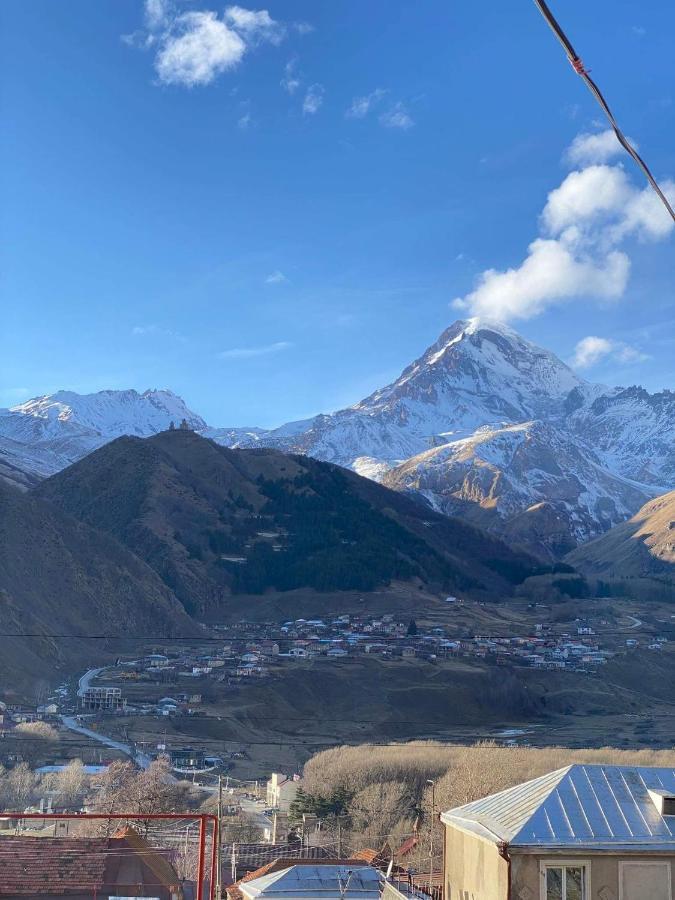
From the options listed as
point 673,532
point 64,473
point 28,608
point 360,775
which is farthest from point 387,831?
point 673,532

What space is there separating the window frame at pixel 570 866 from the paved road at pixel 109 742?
46.9m

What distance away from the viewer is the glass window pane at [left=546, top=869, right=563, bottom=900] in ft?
A: 43.1

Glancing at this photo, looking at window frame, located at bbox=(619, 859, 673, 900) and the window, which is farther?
window frame, located at bbox=(619, 859, 673, 900)

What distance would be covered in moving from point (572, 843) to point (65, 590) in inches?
3764

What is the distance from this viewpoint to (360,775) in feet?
164

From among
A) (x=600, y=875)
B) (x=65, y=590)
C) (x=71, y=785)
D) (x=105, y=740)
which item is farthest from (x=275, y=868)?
(x=65, y=590)

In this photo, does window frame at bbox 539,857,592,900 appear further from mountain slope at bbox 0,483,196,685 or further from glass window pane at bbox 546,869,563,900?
mountain slope at bbox 0,483,196,685

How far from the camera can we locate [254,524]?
156 meters

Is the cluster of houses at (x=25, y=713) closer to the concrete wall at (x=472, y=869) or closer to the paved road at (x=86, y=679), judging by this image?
the paved road at (x=86, y=679)

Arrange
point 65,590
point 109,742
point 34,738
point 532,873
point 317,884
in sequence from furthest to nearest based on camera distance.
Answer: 1. point 65,590
2. point 109,742
3. point 34,738
4. point 317,884
5. point 532,873

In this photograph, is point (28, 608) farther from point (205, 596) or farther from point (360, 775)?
point (360, 775)

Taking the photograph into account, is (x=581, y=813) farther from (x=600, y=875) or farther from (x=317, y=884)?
(x=317, y=884)

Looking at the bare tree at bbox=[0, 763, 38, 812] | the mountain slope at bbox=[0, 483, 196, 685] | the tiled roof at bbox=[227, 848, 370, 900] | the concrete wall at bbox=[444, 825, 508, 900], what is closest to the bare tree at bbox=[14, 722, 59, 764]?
the bare tree at bbox=[0, 763, 38, 812]

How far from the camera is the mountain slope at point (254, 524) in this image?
13712 centimetres
